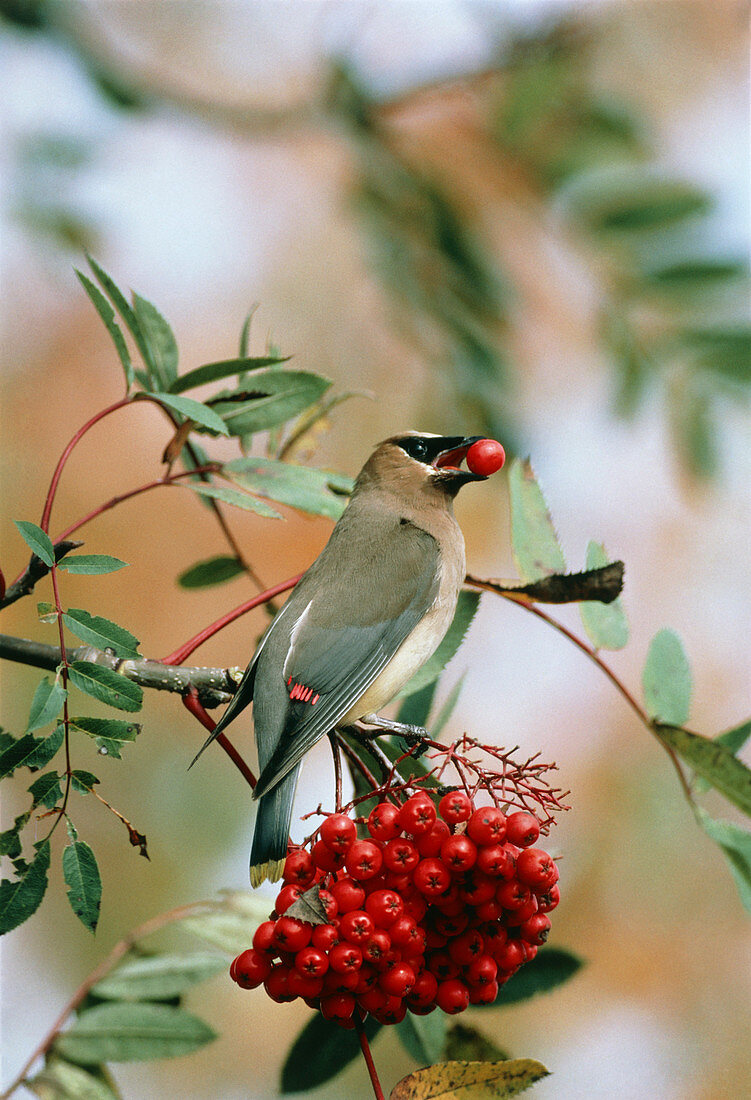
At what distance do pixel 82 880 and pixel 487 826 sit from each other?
50 centimetres

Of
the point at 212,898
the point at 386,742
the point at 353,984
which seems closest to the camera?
the point at 353,984

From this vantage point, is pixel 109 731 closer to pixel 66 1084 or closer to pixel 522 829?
pixel 522 829

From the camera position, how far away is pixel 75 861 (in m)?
1.23

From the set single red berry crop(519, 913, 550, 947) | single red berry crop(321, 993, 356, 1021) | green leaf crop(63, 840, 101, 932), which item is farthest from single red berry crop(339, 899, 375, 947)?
green leaf crop(63, 840, 101, 932)

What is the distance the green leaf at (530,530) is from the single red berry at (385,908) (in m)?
0.52

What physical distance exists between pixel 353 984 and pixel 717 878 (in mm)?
3300

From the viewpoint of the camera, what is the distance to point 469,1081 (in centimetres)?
113

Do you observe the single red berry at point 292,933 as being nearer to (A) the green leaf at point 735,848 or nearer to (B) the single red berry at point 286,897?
(B) the single red berry at point 286,897

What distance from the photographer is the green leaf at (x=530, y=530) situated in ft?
4.85

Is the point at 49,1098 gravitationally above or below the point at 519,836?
below

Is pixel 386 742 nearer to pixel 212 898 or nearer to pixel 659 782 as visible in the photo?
pixel 212 898

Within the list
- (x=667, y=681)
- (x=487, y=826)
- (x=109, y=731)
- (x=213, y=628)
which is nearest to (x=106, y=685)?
(x=109, y=731)

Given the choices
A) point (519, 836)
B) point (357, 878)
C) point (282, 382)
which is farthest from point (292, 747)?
point (282, 382)

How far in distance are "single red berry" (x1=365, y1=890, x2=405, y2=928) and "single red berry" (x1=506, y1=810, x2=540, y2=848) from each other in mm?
151
